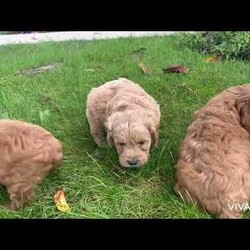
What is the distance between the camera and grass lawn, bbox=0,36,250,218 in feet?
12.4

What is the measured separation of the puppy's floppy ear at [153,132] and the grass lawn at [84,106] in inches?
3.0

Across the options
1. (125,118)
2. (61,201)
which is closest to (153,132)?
(125,118)

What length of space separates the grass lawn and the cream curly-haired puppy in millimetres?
148

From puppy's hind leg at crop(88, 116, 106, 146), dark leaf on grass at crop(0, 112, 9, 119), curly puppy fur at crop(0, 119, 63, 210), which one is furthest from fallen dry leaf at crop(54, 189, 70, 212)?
dark leaf on grass at crop(0, 112, 9, 119)

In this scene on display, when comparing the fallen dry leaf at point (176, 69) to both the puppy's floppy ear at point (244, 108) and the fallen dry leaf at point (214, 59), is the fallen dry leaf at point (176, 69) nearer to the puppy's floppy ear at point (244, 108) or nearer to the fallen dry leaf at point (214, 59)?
the fallen dry leaf at point (214, 59)

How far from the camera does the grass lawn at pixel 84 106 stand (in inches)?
149

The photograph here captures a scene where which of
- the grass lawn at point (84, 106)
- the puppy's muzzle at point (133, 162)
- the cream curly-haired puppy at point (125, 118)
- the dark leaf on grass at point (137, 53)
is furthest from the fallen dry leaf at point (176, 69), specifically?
the puppy's muzzle at point (133, 162)

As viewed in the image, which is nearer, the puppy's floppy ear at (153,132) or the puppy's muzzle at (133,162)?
the puppy's muzzle at (133,162)

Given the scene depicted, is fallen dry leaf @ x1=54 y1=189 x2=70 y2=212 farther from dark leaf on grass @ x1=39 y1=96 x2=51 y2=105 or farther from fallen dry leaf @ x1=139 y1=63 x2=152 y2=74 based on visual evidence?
fallen dry leaf @ x1=139 y1=63 x2=152 y2=74

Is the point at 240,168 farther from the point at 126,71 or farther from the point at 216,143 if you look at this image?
the point at 126,71

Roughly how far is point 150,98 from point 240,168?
1.26 metres

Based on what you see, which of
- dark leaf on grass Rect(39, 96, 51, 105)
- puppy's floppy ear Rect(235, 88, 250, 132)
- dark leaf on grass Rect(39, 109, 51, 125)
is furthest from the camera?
dark leaf on grass Rect(39, 96, 51, 105)

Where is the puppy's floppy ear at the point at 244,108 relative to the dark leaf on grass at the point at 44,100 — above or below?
above

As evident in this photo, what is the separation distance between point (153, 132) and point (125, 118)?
0.80 feet
